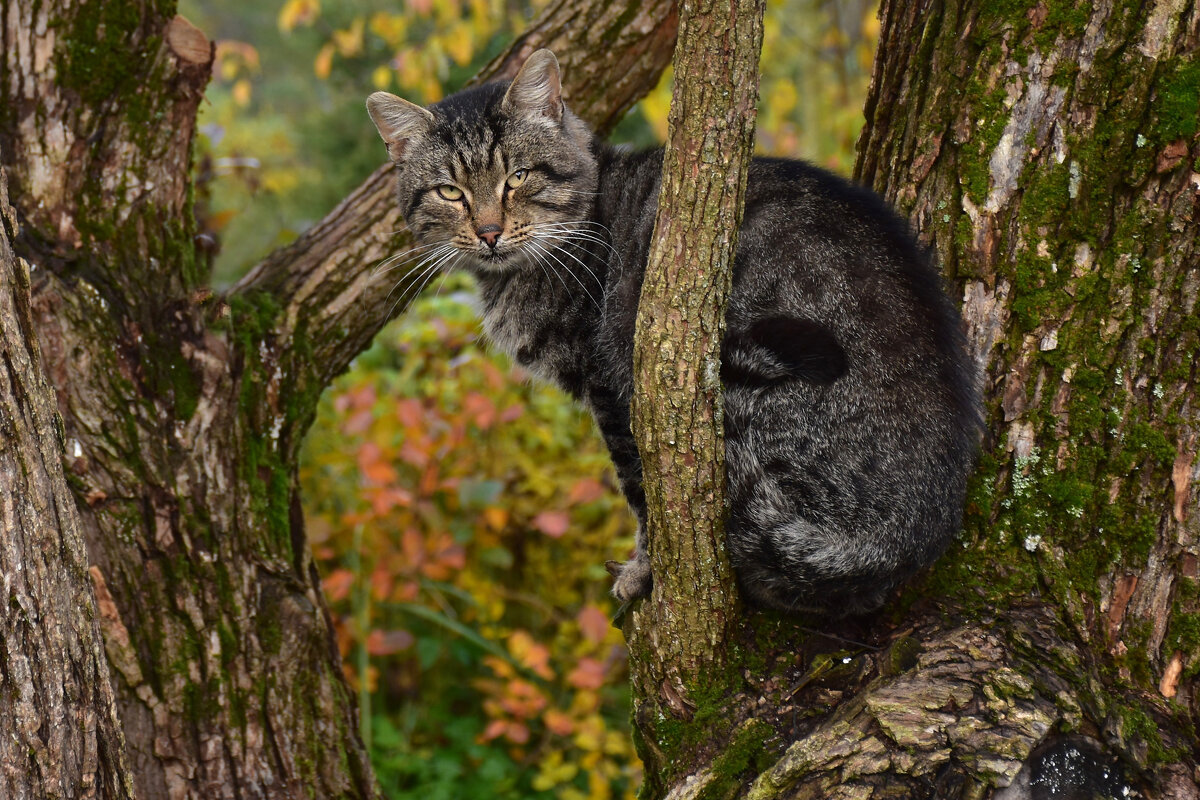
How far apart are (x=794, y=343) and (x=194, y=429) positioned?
1639 millimetres

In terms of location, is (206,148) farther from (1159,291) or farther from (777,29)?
(777,29)

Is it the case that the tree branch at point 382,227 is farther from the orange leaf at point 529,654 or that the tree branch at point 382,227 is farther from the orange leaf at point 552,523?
the orange leaf at point 529,654

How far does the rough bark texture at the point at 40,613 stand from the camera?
62.5 inches

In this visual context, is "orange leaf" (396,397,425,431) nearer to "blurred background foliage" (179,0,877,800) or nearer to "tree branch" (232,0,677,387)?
"blurred background foliage" (179,0,877,800)

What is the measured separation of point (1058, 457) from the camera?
7.28 ft

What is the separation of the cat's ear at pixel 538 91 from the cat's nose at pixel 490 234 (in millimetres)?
392

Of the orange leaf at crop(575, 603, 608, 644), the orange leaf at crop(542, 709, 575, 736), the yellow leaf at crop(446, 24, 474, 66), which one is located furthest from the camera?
the yellow leaf at crop(446, 24, 474, 66)

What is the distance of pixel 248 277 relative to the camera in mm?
3025

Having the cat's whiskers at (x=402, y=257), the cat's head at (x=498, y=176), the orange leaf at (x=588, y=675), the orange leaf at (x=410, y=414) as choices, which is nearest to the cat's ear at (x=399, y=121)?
the cat's head at (x=498, y=176)

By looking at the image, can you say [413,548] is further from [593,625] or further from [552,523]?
[593,625]

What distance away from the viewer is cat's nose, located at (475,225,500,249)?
3072 mm

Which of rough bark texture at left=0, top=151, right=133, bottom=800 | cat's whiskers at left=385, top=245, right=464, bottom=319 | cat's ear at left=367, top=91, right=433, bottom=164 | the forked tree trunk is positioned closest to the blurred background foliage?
cat's whiskers at left=385, top=245, right=464, bottom=319

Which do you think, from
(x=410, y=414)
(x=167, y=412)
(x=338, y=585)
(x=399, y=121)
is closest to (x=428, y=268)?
(x=399, y=121)

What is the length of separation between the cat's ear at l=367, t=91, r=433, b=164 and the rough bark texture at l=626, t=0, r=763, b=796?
1639 mm
